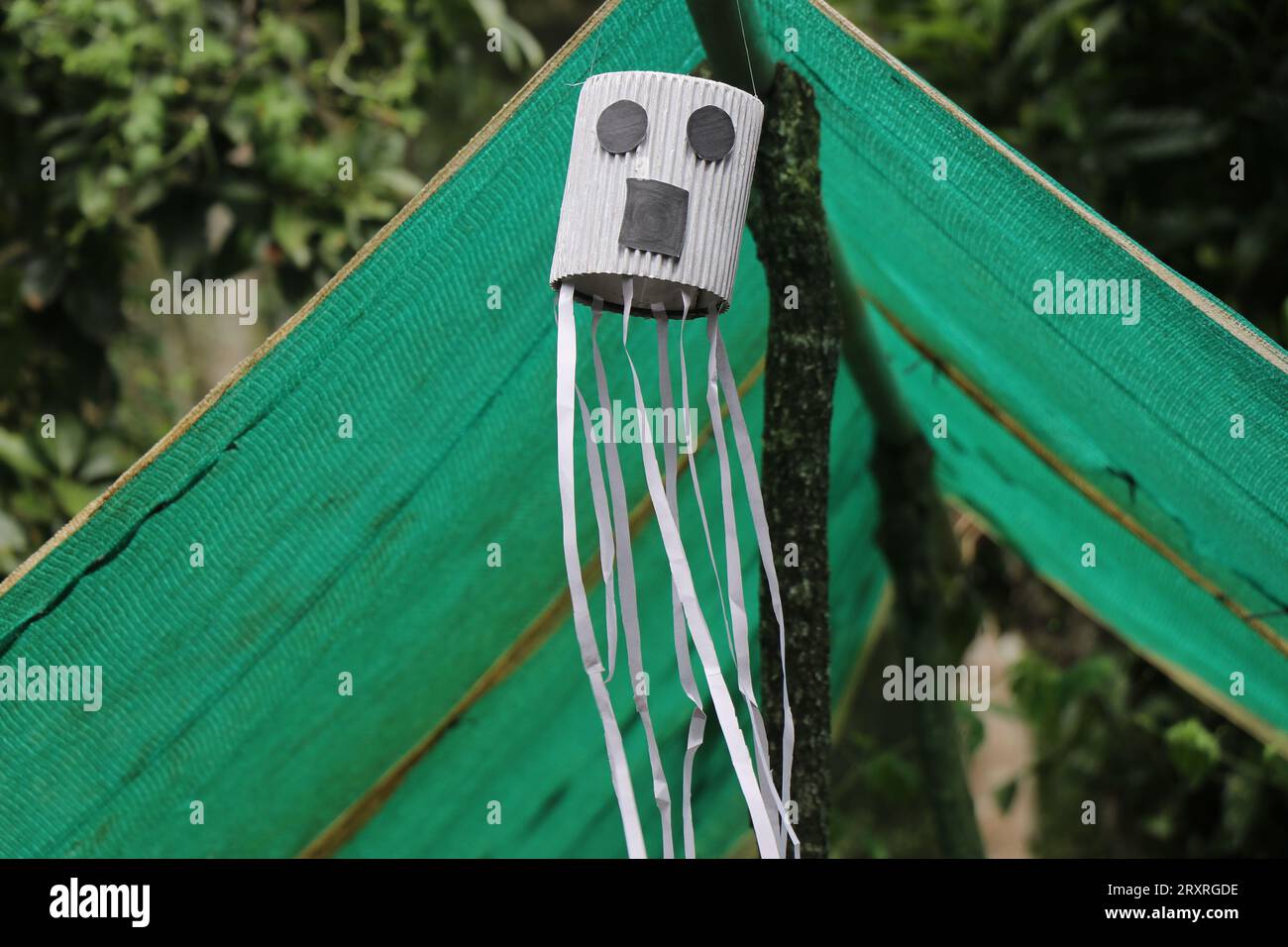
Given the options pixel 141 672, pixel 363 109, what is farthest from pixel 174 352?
pixel 141 672

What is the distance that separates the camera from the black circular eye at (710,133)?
932mm

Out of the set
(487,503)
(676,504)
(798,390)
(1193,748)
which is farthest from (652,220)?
(1193,748)

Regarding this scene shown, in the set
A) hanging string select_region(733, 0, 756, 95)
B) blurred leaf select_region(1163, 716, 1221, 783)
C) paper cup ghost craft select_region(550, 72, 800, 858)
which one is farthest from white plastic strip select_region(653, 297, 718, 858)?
blurred leaf select_region(1163, 716, 1221, 783)

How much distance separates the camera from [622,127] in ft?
3.06

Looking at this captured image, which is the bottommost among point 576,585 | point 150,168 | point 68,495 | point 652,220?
point 576,585

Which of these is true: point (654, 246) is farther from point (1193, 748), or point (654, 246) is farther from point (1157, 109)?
point (1157, 109)

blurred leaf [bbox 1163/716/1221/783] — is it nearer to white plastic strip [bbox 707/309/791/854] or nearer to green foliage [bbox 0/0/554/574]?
white plastic strip [bbox 707/309/791/854]

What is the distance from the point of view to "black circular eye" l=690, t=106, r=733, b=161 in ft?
3.06

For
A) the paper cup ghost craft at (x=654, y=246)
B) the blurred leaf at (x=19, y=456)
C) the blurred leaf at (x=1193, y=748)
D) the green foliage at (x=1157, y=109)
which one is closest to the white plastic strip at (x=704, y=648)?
the paper cup ghost craft at (x=654, y=246)

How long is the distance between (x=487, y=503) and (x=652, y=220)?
591 millimetres

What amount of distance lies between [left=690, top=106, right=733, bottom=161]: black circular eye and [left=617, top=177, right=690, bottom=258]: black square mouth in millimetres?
41

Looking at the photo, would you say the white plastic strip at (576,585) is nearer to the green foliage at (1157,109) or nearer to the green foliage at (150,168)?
the green foliage at (150,168)

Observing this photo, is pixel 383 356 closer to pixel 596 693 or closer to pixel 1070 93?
pixel 596 693

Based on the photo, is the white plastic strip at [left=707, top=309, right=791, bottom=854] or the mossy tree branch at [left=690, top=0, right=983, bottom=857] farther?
the mossy tree branch at [left=690, top=0, right=983, bottom=857]
